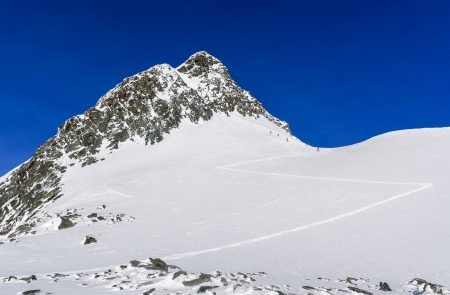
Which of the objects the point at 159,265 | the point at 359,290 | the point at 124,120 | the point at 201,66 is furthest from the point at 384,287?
the point at 201,66

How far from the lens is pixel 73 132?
77.6 meters

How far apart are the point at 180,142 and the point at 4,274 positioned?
190ft

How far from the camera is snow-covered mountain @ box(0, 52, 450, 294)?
17.0 metres

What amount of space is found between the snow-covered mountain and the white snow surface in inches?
5.2

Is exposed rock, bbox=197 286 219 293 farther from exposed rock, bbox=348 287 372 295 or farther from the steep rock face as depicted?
the steep rock face

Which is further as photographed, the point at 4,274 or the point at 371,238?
the point at 371,238

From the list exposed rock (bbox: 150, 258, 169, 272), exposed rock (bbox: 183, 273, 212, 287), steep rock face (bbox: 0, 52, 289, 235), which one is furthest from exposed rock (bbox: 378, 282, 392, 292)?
steep rock face (bbox: 0, 52, 289, 235)

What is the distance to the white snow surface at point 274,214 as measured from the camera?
20484mm

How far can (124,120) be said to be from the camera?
80875mm

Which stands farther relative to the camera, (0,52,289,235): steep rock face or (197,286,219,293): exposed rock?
(0,52,289,235): steep rock face

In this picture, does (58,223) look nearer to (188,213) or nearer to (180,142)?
(188,213)

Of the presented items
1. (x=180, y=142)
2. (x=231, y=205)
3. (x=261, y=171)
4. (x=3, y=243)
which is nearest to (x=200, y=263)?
(x=3, y=243)

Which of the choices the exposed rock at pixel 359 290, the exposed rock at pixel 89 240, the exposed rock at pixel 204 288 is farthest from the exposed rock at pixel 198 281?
the exposed rock at pixel 89 240

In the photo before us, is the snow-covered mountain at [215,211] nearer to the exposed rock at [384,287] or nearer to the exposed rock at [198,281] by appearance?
the exposed rock at [198,281]
